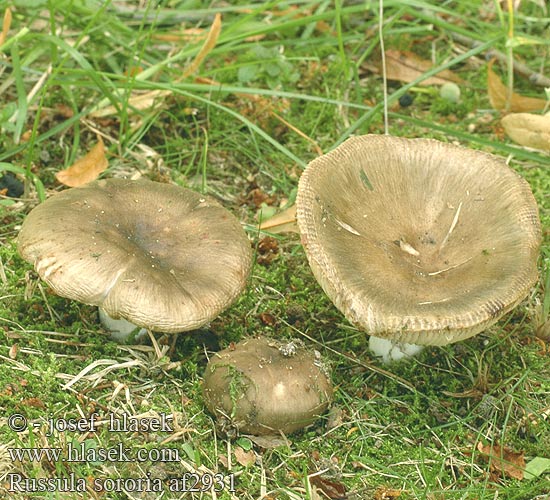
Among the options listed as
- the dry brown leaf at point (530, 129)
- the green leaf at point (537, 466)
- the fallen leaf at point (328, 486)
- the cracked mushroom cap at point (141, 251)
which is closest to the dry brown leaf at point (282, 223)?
the cracked mushroom cap at point (141, 251)

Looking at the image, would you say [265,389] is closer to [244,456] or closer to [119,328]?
[244,456]

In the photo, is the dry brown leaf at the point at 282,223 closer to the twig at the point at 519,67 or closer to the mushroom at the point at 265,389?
the mushroom at the point at 265,389

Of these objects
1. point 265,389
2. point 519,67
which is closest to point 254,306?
point 265,389

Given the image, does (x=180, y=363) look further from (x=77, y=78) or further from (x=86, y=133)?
(x=77, y=78)

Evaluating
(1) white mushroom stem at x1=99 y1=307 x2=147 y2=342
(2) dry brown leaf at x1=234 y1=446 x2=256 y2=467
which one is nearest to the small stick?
(2) dry brown leaf at x1=234 y1=446 x2=256 y2=467

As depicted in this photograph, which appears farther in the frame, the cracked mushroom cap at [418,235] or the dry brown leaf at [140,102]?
the dry brown leaf at [140,102]

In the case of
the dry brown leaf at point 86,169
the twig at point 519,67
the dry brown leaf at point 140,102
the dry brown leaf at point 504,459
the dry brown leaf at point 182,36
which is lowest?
the dry brown leaf at point 504,459
